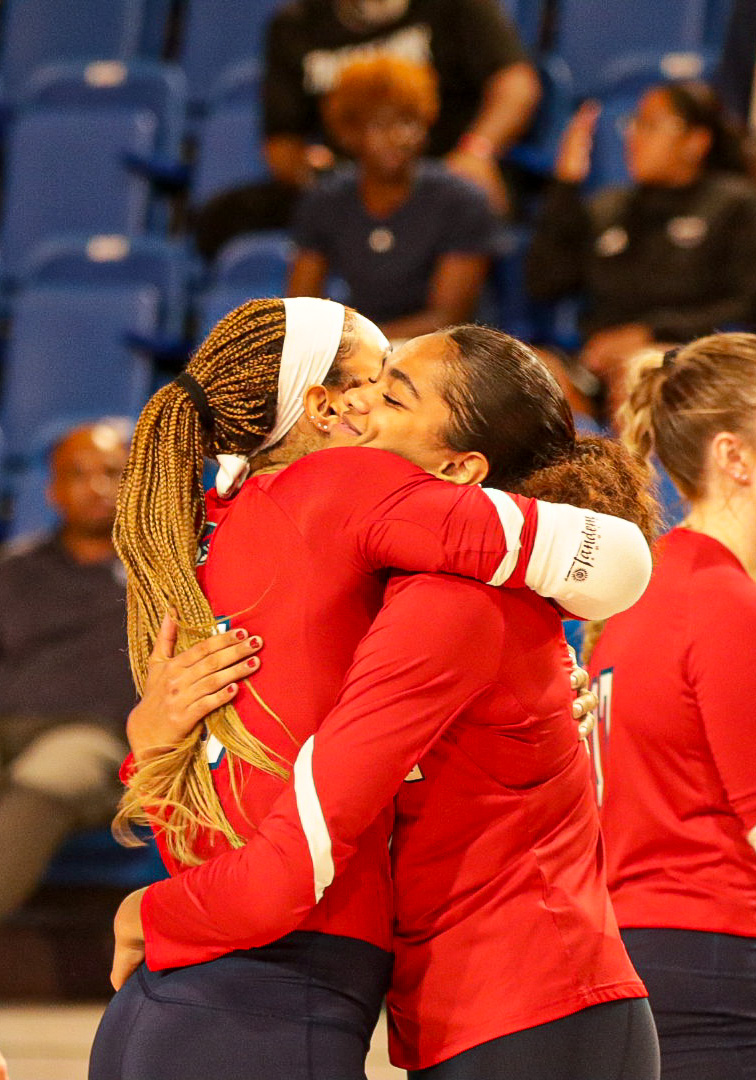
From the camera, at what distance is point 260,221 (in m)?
5.46

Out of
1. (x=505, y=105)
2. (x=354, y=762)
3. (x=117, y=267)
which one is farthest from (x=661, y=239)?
(x=354, y=762)

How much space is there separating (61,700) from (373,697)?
2987 mm

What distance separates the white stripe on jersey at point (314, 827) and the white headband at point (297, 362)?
364mm

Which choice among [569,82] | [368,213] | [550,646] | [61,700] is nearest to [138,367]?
[368,213]

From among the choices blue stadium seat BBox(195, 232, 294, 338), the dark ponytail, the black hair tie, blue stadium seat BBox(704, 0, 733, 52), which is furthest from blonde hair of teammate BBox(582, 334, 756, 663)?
blue stadium seat BBox(704, 0, 733, 52)

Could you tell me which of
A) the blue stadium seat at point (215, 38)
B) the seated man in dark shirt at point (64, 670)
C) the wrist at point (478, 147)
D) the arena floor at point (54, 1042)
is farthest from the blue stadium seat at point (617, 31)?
the arena floor at point (54, 1042)

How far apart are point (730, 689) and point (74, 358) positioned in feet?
13.3

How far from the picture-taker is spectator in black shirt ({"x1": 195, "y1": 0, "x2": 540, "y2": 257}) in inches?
206

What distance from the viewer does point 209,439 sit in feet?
4.98

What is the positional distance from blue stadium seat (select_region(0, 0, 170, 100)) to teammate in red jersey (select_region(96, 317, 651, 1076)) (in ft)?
17.5

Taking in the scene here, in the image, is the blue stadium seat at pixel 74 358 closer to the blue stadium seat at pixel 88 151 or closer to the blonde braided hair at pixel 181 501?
the blue stadium seat at pixel 88 151

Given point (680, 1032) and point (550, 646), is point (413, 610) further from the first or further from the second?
point (680, 1032)

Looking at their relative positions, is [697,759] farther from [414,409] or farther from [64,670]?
[64,670]

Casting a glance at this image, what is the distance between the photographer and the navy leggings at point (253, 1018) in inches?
49.8
